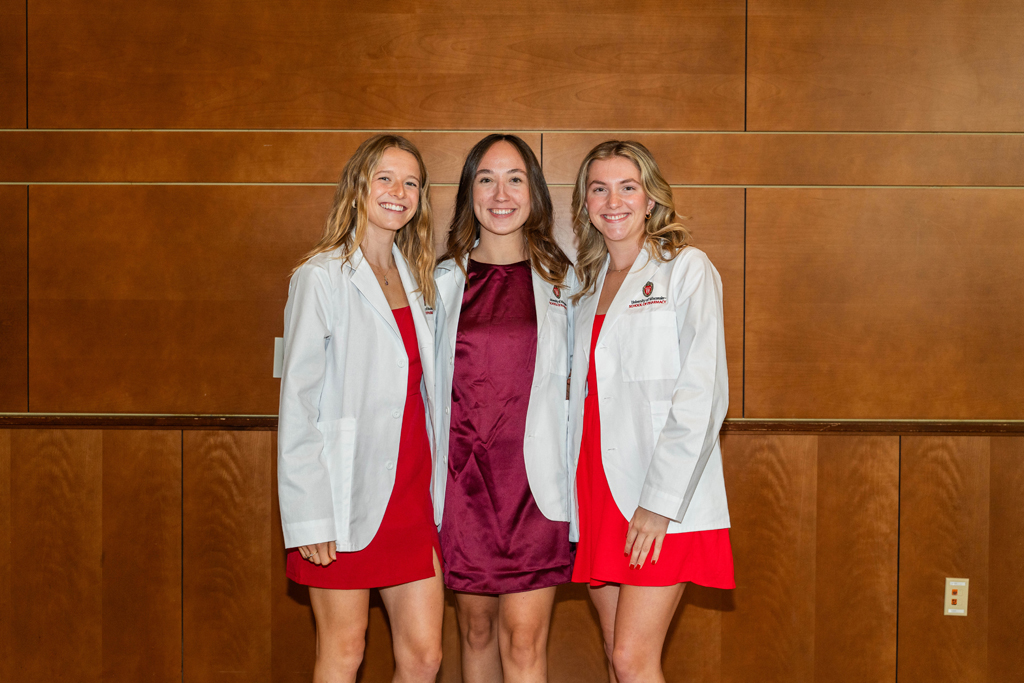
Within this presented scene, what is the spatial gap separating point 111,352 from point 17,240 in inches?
23.7

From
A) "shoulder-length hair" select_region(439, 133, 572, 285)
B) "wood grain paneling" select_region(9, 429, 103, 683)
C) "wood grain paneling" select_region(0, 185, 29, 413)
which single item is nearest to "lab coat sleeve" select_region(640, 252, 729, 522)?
"shoulder-length hair" select_region(439, 133, 572, 285)

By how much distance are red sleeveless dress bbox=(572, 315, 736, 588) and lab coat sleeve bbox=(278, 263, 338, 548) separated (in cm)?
74

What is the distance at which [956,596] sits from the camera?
2.68 m

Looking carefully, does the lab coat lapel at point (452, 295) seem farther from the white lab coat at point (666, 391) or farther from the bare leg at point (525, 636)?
the bare leg at point (525, 636)

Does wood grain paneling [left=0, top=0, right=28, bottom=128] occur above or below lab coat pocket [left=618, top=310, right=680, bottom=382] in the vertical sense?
above

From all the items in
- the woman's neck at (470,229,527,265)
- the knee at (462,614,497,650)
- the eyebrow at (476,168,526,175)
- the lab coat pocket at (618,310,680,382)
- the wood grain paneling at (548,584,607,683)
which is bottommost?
the wood grain paneling at (548,584,607,683)

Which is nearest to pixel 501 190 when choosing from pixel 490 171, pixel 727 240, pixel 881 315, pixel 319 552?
pixel 490 171

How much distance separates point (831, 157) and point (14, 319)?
3.41m

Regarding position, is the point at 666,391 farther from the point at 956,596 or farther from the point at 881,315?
the point at 956,596

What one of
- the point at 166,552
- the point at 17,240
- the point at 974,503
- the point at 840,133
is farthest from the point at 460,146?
the point at 974,503

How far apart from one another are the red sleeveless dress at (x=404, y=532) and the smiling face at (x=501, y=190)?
419mm

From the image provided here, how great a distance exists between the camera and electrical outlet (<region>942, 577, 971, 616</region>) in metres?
2.67

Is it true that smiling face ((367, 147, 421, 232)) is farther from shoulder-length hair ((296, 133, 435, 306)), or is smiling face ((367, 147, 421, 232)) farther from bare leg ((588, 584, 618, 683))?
bare leg ((588, 584, 618, 683))

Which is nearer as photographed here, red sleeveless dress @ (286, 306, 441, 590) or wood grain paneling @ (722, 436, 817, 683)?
red sleeveless dress @ (286, 306, 441, 590)
